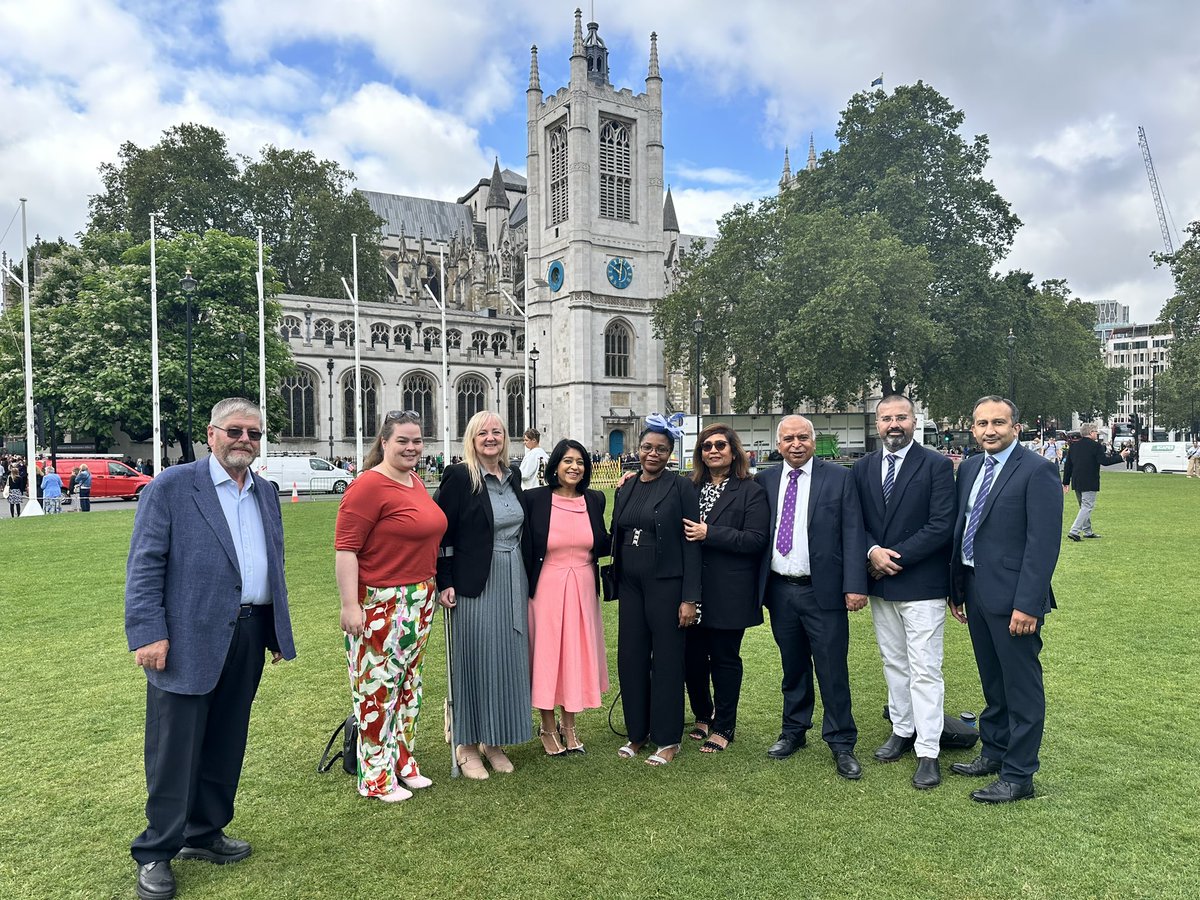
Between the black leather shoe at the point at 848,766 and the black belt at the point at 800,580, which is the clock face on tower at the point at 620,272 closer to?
the black belt at the point at 800,580

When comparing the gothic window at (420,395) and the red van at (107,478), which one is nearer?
the red van at (107,478)

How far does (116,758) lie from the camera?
14.8ft

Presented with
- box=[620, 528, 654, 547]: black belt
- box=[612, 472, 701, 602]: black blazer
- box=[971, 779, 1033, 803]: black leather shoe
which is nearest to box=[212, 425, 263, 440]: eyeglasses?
box=[612, 472, 701, 602]: black blazer

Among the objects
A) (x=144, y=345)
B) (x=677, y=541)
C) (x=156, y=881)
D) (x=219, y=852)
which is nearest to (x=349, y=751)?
(x=219, y=852)

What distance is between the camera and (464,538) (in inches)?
167

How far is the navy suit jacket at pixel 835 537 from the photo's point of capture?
4.28m

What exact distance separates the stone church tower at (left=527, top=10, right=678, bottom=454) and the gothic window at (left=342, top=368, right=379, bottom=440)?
9.84m

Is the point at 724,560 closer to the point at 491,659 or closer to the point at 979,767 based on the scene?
the point at 491,659

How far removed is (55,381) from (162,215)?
54.6 feet

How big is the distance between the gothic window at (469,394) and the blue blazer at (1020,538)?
46.2 meters

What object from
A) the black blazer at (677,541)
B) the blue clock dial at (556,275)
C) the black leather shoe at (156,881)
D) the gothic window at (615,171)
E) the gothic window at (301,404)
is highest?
the gothic window at (615,171)

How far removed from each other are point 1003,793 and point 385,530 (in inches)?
134

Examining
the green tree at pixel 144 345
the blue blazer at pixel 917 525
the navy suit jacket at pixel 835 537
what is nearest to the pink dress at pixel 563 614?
the navy suit jacket at pixel 835 537

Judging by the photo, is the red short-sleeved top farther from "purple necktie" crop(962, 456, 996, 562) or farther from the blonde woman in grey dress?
"purple necktie" crop(962, 456, 996, 562)
